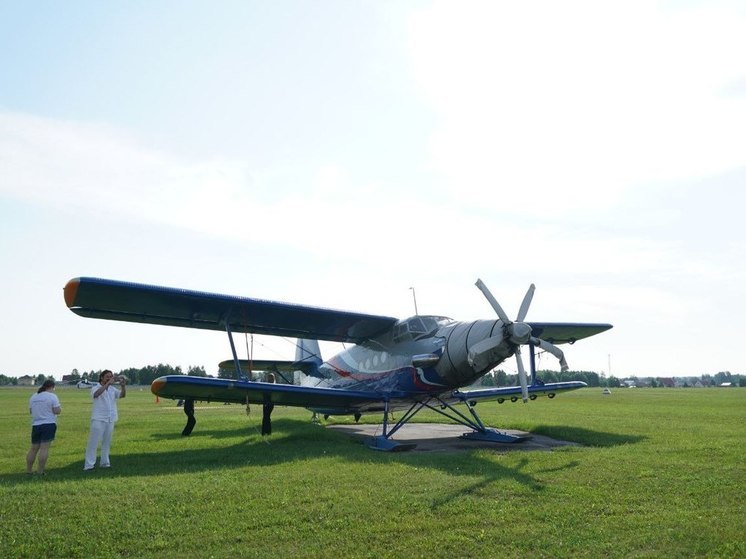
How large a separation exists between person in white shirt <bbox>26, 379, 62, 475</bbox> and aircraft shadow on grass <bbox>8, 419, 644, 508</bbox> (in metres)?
0.37

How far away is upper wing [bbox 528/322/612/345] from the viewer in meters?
20.3

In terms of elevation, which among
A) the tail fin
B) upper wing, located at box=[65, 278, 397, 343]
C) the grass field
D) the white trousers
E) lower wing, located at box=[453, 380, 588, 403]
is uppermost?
upper wing, located at box=[65, 278, 397, 343]

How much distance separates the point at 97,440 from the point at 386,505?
6.79 metres

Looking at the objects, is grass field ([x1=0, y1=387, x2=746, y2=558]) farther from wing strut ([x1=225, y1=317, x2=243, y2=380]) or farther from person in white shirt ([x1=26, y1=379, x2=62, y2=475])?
wing strut ([x1=225, y1=317, x2=243, y2=380])

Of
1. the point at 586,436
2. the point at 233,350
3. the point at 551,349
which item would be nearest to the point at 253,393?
the point at 233,350

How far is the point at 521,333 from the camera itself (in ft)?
43.9

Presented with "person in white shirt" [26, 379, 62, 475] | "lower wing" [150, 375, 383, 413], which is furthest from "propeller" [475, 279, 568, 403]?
"person in white shirt" [26, 379, 62, 475]

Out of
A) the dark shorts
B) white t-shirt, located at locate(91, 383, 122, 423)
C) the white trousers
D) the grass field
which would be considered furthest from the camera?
white t-shirt, located at locate(91, 383, 122, 423)

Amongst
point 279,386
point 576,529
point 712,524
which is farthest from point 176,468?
point 712,524

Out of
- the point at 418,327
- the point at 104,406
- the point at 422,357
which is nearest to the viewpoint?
the point at 104,406

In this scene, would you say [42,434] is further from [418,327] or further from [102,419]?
[418,327]

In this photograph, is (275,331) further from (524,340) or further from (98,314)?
(524,340)

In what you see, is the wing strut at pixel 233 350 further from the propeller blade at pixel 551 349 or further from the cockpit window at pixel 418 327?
the propeller blade at pixel 551 349

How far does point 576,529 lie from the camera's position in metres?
7.29
